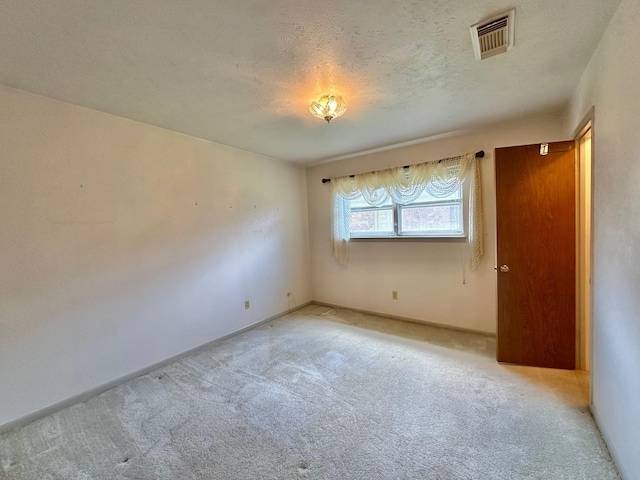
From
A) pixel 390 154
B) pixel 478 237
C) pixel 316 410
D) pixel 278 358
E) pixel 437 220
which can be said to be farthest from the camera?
pixel 390 154

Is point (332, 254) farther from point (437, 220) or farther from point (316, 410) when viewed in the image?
point (316, 410)

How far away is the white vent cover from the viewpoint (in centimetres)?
148

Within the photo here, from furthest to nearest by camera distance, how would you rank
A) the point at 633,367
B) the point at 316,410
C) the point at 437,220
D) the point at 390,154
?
the point at 390,154
the point at 437,220
the point at 316,410
the point at 633,367

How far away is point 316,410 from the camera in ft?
6.68

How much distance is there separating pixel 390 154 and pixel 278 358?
298 centimetres

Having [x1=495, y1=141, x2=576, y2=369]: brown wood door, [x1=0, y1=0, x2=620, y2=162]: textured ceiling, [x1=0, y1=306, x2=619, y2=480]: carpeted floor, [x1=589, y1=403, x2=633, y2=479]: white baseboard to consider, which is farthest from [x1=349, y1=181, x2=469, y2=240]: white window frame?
[x1=589, y1=403, x2=633, y2=479]: white baseboard

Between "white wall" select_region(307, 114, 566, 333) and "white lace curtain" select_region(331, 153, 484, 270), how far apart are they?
0.11m

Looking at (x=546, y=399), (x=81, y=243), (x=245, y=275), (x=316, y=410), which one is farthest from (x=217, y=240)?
(x=546, y=399)

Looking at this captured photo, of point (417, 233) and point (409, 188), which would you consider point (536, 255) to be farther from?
point (409, 188)

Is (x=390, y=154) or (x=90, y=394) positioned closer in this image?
(x=90, y=394)

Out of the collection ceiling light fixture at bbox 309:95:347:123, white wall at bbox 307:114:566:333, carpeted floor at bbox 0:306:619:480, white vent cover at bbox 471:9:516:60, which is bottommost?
carpeted floor at bbox 0:306:619:480

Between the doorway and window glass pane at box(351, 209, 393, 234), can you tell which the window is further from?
the doorway

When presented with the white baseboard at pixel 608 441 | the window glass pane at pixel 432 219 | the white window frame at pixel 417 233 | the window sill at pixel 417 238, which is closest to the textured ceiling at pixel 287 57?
the white window frame at pixel 417 233

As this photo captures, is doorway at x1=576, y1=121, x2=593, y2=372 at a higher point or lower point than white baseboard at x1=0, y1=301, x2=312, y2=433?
higher
